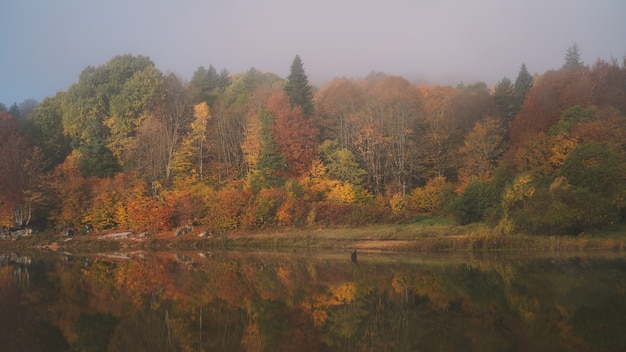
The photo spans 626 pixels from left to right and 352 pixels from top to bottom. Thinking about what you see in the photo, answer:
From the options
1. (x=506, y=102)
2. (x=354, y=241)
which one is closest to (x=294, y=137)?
(x=354, y=241)

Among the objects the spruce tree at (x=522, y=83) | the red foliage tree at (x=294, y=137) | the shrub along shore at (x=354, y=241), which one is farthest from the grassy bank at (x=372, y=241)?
the spruce tree at (x=522, y=83)

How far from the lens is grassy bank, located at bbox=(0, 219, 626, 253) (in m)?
33.5

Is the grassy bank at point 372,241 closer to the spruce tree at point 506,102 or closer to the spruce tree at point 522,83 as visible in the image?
the spruce tree at point 506,102

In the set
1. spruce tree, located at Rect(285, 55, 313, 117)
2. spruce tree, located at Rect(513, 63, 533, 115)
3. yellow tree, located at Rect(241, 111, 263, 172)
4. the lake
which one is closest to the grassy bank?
the lake

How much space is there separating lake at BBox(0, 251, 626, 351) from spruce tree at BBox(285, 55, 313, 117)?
38.2m

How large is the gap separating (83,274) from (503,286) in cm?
2127

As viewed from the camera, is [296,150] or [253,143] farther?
[253,143]

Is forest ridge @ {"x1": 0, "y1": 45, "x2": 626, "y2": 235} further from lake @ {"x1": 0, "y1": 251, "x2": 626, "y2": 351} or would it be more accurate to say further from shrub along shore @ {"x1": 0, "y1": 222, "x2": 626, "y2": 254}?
lake @ {"x1": 0, "y1": 251, "x2": 626, "y2": 351}

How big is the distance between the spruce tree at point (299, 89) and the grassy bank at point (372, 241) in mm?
21599

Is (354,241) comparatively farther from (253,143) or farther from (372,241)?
(253,143)

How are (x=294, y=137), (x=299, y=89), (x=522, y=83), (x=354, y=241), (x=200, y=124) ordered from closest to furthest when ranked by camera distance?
1. (x=354, y=241)
2. (x=294, y=137)
3. (x=200, y=124)
4. (x=299, y=89)
5. (x=522, y=83)

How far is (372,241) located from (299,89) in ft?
97.9

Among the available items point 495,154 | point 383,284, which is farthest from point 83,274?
point 495,154

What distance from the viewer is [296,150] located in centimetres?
5562
